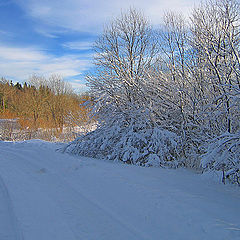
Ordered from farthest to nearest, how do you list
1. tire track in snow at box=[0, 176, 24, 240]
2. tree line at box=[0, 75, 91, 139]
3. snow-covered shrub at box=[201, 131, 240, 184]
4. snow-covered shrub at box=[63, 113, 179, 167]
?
tree line at box=[0, 75, 91, 139]
snow-covered shrub at box=[63, 113, 179, 167]
snow-covered shrub at box=[201, 131, 240, 184]
tire track in snow at box=[0, 176, 24, 240]

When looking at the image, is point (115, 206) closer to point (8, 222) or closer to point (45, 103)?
point (8, 222)

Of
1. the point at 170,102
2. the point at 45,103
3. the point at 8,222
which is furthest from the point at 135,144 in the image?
the point at 45,103

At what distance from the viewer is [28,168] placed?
21.7 feet

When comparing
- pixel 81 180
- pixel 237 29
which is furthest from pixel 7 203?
pixel 237 29

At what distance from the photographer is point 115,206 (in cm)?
382

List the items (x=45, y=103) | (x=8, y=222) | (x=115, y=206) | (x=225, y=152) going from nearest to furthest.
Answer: (x=8, y=222), (x=115, y=206), (x=225, y=152), (x=45, y=103)

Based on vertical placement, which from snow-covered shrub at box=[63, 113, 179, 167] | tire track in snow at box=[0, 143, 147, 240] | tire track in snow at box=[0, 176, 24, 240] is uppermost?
snow-covered shrub at box=[63, 113, 179, 167]

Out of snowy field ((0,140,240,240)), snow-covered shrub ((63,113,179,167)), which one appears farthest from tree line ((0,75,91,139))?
snowy field ((0,140,240,240))

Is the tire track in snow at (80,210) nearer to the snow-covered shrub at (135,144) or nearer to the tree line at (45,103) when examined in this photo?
the snow-covered shrub at (135,144)

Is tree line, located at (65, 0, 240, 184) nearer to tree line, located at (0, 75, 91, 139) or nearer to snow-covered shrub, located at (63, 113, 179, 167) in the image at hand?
→ snow-covered shrub, located at (63, 113, 179, 167)

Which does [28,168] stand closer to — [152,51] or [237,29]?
[237,29]

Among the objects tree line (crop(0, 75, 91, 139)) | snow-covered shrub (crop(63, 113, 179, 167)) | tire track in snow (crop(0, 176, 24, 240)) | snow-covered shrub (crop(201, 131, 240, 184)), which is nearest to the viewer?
→ tire track in snow (crop(0, 176, 24, 240))

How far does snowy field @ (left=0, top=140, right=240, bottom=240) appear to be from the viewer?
2982mm

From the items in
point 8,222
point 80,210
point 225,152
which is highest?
point 225,152
